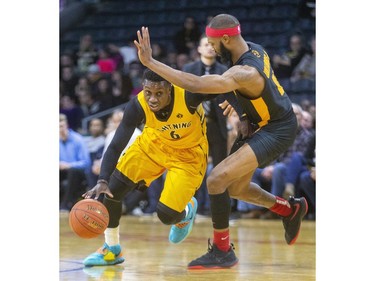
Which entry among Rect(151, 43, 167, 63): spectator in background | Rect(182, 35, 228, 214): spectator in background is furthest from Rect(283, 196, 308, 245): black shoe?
Rect(151, 43, 167, 63): spectator in background

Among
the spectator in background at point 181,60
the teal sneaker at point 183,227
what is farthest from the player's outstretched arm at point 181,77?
the spectator in background at point 181,60

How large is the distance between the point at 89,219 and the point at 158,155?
34.9 inches

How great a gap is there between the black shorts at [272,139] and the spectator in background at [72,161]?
5.98 metres

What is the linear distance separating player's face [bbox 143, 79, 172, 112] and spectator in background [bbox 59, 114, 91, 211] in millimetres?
5903

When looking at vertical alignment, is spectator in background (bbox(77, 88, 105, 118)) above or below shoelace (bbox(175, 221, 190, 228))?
above

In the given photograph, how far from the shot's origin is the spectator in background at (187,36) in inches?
543

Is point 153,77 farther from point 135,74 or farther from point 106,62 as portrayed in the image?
point 106,62

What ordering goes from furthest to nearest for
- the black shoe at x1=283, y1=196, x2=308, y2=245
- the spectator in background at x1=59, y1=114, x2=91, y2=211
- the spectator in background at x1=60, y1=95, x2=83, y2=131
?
the spectator in background at x1=60, y1=95, x2=83, y2=131 < the spectator in background at x1=59, y1=114, x2=91, y2=211 < the black shoe at x1=283, y1=196, x2=308, y2=245

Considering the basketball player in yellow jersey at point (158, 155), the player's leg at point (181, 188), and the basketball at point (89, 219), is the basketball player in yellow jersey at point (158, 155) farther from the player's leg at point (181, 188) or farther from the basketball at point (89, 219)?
the basketball at point (89, 219)

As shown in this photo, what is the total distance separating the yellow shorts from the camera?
616cm

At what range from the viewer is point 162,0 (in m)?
15.5

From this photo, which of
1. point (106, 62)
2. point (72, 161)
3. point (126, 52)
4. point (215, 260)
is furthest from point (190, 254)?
point (126, 52)

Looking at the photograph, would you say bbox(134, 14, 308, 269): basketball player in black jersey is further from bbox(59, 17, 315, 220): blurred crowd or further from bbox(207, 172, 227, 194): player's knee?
bbox(59, 17, 315, 220): blurred crowd
